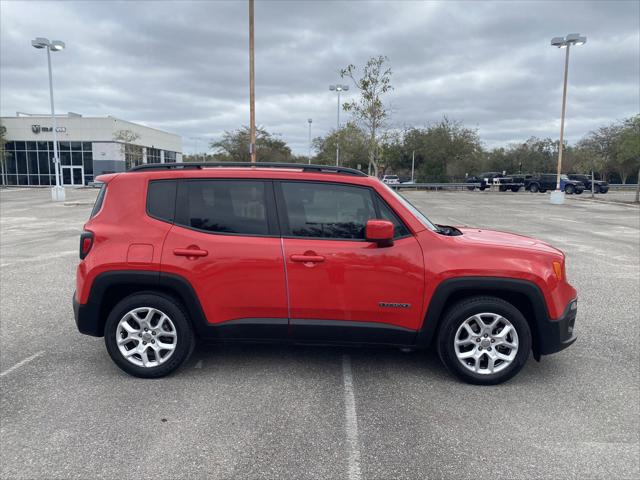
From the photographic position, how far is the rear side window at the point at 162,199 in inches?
164

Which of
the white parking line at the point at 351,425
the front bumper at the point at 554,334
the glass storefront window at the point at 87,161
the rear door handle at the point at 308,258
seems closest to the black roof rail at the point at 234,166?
the rear door handle at the point at 308,258

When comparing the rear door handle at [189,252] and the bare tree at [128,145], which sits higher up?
the bare tree at [128,145]

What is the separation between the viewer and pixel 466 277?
393 centimetres

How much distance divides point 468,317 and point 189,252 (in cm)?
234

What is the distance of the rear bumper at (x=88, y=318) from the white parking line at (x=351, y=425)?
2184mm

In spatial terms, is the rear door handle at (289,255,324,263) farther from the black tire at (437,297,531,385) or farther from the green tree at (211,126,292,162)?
the green tree at (211,126,292,162)

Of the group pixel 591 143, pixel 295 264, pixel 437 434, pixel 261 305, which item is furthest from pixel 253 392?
pixel 591 143

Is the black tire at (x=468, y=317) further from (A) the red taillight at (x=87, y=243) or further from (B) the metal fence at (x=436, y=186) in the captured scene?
(B) the metal fence at (x=436, y=186)

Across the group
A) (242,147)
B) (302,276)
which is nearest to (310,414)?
(302,276)

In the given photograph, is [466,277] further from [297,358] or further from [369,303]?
[297,358]

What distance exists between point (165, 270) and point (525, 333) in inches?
117

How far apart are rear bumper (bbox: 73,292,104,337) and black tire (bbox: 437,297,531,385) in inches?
115

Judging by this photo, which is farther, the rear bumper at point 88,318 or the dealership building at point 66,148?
the dealership building at point 66,148

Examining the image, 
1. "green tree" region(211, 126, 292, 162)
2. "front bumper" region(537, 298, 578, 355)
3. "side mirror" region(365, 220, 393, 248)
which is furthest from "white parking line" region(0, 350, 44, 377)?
"green tree" region(211, 126, 292, 162)
